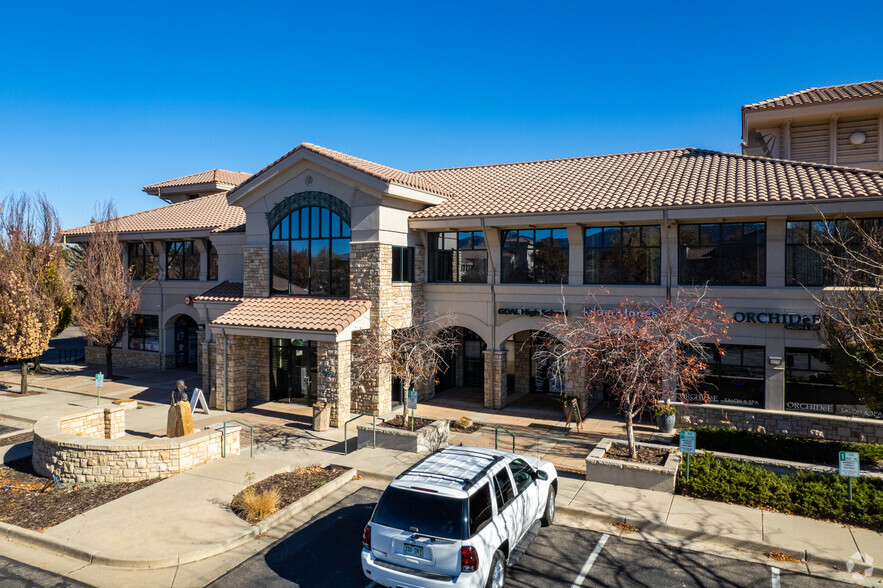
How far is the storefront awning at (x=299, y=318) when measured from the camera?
1850cm

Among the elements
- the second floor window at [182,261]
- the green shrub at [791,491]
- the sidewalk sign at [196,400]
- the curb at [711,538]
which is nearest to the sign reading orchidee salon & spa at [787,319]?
the green shrub at [791,491]

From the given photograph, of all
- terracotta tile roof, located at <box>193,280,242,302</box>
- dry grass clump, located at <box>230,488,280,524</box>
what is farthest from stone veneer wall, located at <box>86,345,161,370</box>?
dry grass clump, located at <box>230,488,280,524</box>

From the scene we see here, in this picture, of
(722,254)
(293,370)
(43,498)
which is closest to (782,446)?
(722,254)

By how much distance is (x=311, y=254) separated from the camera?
2128 centimetres

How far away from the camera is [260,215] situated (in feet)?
72.3

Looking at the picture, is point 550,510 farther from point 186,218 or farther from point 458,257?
point 186,218

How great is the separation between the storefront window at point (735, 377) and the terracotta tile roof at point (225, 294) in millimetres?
17093

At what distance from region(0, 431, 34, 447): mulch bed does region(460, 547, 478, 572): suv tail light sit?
51.2ft

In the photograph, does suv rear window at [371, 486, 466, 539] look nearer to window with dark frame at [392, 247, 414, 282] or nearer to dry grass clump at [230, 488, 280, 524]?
dry grass clump at [230, 488, 280, 524]

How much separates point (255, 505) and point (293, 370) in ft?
37.5

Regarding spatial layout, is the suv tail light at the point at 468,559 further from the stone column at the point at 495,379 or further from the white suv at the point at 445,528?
the stone column at the point at 495,379

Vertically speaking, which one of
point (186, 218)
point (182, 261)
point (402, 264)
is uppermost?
point (186, 218)

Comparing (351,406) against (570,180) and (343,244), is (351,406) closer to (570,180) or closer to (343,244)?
(343,244)

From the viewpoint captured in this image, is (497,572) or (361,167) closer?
(497,572)
